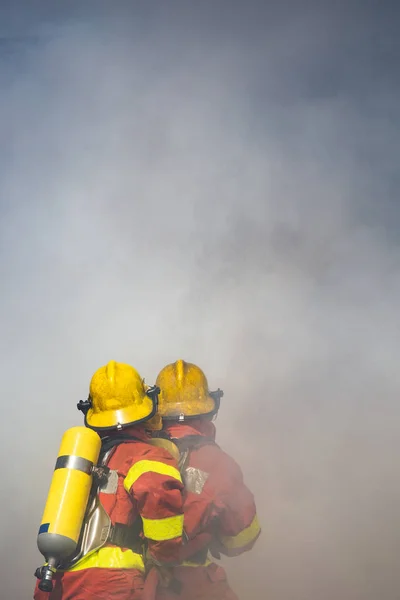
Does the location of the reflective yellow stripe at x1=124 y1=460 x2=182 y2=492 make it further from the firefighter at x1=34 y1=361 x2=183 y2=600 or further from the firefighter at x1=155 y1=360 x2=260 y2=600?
the firefighter at x1=155 y1=360 x2=260 y2=600

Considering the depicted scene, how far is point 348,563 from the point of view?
7.39 m

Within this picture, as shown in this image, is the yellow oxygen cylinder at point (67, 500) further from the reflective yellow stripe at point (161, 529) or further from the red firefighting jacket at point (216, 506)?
the red firefighting jacket at point (216, 506)

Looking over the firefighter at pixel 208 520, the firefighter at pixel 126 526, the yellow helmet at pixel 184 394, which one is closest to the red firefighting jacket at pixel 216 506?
the firefighter at pixel 208 520

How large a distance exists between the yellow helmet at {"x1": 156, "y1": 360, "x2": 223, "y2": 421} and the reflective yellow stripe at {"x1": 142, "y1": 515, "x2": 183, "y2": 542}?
160 cm

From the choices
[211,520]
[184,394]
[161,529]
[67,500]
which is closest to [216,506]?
[211,520]

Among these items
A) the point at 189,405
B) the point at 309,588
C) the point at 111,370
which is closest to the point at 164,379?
the point at 189,405

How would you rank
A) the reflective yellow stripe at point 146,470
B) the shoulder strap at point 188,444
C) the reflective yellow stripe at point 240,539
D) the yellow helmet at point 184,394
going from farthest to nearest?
the yellow helmet at point 184,394 < the shoulder strap at point 188,444 < the reflective yellow stripe at point 240,539 < the reflective yellow stripe at point 146,470

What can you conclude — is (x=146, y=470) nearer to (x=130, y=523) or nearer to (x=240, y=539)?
(x=130, y=523)

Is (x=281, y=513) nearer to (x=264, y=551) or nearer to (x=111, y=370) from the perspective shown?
(x=264, y=551)

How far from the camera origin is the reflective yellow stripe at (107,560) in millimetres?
3072

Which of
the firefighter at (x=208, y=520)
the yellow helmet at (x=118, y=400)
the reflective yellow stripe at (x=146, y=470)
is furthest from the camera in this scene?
the yellow helmet at (x=118, y=400)

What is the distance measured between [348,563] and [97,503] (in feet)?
17.9

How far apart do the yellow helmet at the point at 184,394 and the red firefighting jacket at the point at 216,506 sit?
2.40ft

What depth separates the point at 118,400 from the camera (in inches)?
148
